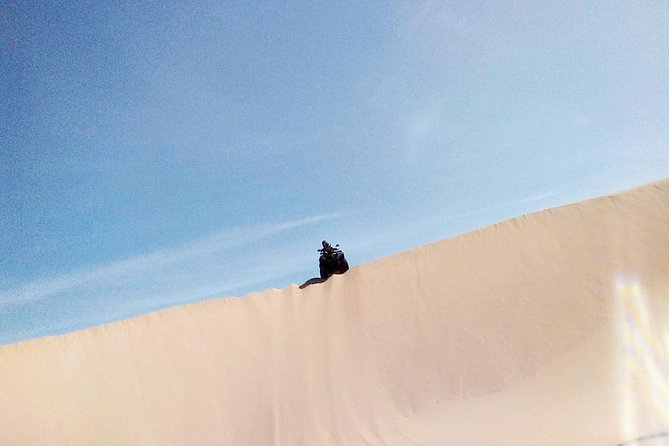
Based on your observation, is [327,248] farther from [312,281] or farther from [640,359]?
[640,359]

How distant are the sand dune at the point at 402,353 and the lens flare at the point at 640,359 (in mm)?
32

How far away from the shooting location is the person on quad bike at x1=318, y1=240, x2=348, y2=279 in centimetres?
1167

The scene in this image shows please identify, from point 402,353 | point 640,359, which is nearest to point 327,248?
point 402,353

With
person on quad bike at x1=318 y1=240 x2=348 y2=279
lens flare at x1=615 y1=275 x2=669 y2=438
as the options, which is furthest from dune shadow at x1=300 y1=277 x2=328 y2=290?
lens flare at x1=615 y1=275 x2=669 y2=438

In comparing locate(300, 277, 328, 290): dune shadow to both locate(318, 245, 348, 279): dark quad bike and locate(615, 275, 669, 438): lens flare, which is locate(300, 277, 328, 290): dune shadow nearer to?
locate(318, 245, 348, 279): dark quad bike

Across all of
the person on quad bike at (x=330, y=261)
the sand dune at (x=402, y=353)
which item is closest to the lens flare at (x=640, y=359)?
the sand dune at (x=402, y=353)

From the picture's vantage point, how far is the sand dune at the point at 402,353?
23.6ft

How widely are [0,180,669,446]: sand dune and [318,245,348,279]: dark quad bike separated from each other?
0.61m

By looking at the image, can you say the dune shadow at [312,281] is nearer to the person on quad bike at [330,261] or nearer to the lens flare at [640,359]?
the person on quad bike at [330,261]

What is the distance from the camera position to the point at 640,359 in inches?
Answer: 264

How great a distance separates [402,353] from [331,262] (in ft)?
11.5

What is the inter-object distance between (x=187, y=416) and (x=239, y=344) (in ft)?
5.91

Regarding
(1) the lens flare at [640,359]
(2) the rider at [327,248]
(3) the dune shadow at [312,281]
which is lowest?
(1) the lens flare at [640,359]

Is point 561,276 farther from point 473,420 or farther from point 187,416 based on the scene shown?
point 187,416
